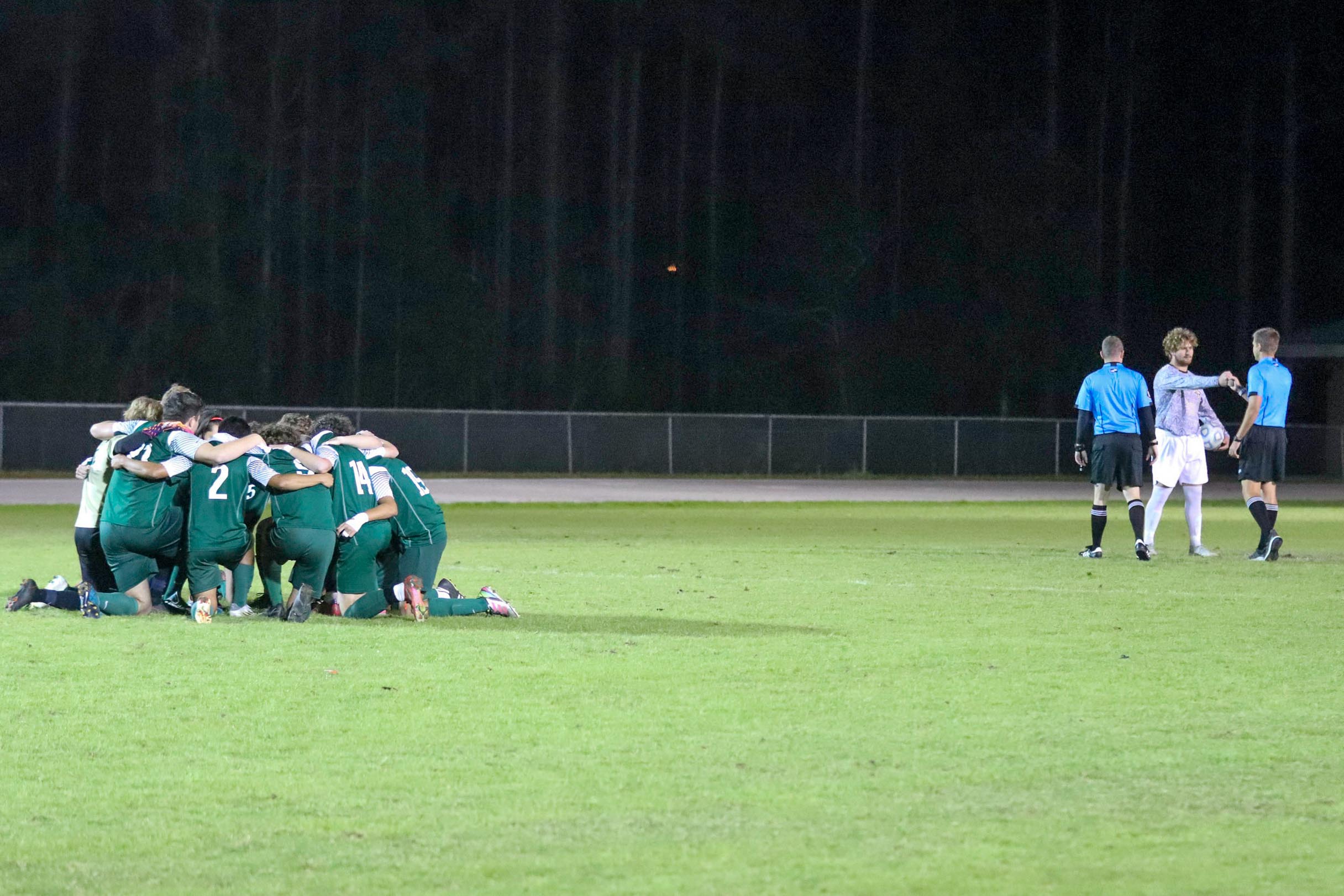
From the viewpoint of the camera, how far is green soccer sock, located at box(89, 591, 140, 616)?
38.9 feet

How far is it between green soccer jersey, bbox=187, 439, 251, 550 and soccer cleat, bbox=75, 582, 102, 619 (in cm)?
77

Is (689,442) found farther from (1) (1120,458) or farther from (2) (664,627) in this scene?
(2) (664,627)

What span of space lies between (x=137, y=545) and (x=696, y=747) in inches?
237

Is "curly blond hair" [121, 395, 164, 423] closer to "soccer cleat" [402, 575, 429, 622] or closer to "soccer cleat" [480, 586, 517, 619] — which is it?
"soccer cleat" [402, 575, 429, 622]

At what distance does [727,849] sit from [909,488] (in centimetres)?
3383

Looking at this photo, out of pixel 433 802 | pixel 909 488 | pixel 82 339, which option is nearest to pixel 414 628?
pixel 433 802

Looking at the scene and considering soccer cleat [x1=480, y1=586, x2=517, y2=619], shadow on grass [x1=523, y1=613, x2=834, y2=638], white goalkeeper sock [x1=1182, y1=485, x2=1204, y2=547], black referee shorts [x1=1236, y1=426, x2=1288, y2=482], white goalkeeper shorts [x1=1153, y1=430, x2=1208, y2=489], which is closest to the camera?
shadow on grass [x1=523, y1=613, x2=834, y2=638]

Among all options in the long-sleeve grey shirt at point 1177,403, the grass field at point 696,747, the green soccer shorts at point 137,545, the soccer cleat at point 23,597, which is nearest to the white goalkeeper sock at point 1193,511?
the long-sleeve grey shirt at point 1177,403

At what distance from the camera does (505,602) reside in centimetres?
1218

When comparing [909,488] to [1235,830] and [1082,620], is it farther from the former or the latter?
[1235,830]

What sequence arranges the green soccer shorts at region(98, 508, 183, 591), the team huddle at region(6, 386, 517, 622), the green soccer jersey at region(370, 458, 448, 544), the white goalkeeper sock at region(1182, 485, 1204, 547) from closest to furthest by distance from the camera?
the team huddle at region(6, 386, 517, 622) → the green soccer shorts at region(98, 508, 183, 591) → the green soccer jersey at region(370, 458, 448, 544) → the white goalkeeper sock at region(1182, 485, 1204, 547)

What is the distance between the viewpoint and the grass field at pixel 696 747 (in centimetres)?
536

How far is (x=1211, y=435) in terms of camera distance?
17.6m

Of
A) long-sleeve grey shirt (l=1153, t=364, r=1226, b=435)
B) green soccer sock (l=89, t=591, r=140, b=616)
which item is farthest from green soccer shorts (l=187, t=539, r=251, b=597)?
long-sleeve grey shirt (l=1153, t=364, r=1226, b=435)
